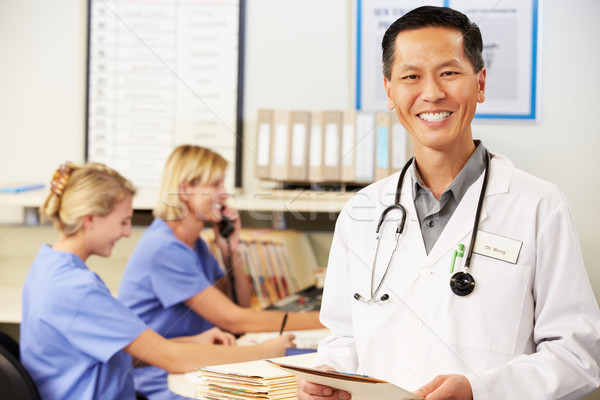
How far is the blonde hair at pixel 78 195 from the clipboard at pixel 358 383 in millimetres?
1132

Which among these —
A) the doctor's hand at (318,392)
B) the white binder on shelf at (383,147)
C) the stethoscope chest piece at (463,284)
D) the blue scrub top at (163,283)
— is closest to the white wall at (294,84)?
the white binder on shelf at (383,147)

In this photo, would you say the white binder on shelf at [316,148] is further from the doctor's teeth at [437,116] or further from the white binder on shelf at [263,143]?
the doctor's teeth at [437,116]

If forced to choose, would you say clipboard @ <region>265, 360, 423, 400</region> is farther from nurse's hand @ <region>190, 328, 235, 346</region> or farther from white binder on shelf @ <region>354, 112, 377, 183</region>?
white binder on shelf @ <region>354, 112, 377, 183</region>

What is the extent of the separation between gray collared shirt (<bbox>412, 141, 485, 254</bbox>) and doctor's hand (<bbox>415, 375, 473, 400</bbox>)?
0.25 metres

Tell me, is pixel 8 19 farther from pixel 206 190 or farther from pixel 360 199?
pixel 360 199

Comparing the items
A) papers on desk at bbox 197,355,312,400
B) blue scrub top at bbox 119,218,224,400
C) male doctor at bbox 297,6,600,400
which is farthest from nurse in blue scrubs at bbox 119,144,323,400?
male doctor at bbox 297,6,600,400

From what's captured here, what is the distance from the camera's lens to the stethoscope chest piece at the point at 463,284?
104 centimetres

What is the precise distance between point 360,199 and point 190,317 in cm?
113

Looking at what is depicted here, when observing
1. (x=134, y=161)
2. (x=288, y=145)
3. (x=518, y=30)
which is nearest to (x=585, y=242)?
(x=518, y=30)

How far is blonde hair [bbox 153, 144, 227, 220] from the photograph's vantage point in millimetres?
2256

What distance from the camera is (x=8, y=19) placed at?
2.62 meters

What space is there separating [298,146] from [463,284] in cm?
129

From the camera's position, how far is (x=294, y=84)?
248 cm

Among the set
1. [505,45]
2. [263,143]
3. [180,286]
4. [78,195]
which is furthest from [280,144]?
[505,45]
